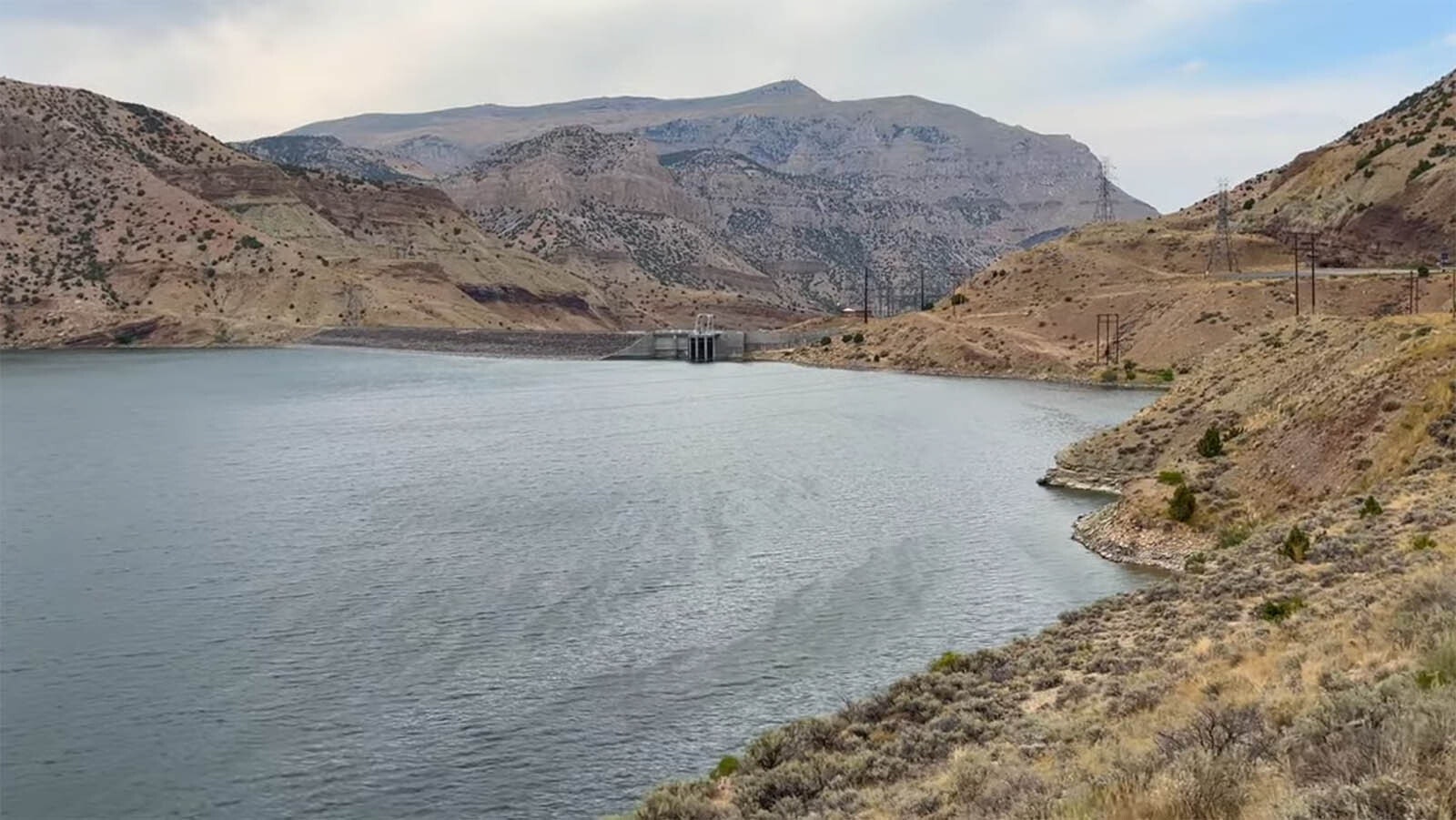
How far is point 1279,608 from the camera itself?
23.8m

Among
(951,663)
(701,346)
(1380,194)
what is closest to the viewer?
(951,663)

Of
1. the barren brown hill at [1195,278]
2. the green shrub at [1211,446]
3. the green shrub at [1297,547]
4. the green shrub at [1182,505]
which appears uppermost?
the barren brown hill at [1195,278]

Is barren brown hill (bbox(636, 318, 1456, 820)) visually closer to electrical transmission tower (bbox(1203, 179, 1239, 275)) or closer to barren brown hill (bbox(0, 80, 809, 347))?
electrical transmission tower (bbox(1203, 179, 1239, 275))

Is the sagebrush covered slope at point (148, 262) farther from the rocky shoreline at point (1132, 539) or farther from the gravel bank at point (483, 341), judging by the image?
the rocky shoreline at point (1132, 539)

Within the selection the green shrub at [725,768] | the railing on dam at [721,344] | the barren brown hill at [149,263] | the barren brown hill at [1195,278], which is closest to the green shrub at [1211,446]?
the green shrub at [725,768]

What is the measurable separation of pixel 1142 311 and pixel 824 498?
75.6 m

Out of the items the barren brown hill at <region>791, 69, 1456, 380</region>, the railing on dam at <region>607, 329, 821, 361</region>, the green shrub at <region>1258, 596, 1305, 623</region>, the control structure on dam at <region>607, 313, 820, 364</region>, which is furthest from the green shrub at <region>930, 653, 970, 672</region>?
the railing on dam at <region>607, 329, 821, 361</region>

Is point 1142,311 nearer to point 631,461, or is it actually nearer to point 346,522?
point 631,461

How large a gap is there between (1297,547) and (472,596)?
20.9m

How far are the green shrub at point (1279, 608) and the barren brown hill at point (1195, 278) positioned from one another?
81728 millimetres

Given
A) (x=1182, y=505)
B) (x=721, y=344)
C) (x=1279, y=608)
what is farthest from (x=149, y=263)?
(x=1279, y=608)

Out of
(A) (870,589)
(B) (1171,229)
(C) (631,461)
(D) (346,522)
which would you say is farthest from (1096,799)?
(B) (1171,229)

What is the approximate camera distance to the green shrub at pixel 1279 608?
915 inches

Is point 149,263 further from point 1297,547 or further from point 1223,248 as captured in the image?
point 1297,547
